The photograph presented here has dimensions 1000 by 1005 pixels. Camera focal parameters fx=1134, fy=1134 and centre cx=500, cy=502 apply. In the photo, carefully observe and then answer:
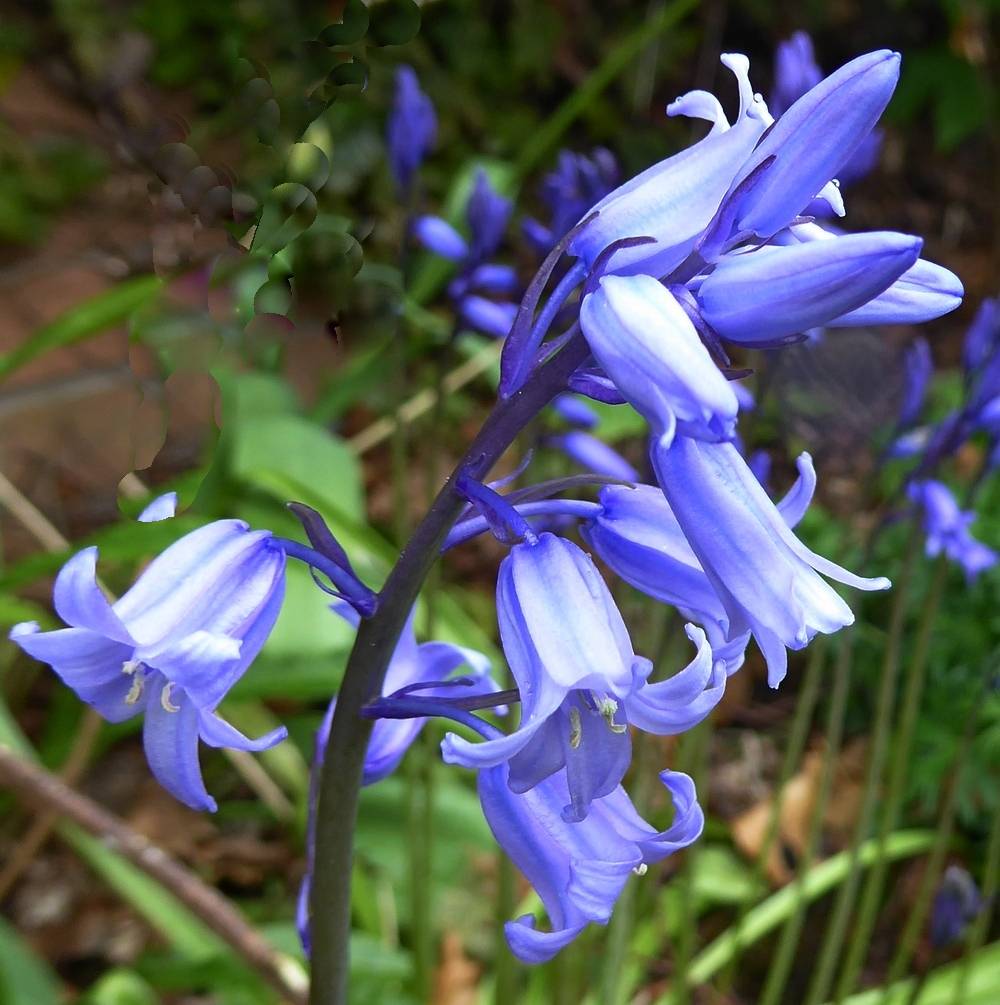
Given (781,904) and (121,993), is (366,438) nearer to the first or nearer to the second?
(781,904)

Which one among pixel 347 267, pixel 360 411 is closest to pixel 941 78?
pixel 360 411

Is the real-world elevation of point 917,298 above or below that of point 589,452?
above

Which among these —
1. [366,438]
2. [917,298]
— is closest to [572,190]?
[917,298]

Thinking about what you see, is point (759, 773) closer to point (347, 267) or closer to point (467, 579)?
point (467, 579)

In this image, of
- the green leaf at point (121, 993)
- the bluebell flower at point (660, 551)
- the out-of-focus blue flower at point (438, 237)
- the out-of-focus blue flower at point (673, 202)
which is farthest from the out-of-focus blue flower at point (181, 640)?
the out-of-focus blue flower at point (438, 237)

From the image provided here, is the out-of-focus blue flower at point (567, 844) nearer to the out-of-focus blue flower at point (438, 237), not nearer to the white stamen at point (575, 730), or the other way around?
the white stamen at point (575, 730)

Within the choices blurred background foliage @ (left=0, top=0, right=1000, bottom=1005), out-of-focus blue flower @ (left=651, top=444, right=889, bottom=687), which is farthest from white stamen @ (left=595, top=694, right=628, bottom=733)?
blurred background foliage @ (left=0, top=0, right=1000, bottom=1005)
